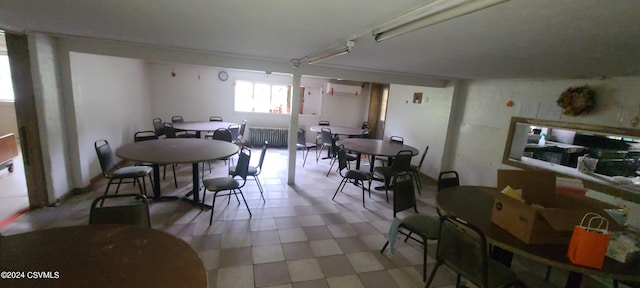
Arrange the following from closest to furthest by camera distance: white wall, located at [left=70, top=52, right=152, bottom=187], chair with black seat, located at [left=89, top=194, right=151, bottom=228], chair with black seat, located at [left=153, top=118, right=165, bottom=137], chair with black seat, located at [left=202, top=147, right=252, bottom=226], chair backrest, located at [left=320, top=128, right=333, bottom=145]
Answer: chair with black seat, located at [left=89, top=194, right=151, bottom=228], chair with black seat, located at [left=202, top=147, right=252, bottom=226], white wall, located at [left=70, top=52, right=152, bottom=187], chair with black seat, located at [left=153, top=118, right=165, bottom=137], chair backrest, located at [left=320, top=128, right=333, bottom=145]

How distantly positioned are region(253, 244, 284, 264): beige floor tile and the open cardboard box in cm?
197

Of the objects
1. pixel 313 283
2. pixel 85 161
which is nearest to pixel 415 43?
pixel 313 283

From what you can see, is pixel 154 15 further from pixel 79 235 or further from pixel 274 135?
pixel 274 135

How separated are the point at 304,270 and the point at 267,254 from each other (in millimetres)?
446

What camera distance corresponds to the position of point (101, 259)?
133 cm

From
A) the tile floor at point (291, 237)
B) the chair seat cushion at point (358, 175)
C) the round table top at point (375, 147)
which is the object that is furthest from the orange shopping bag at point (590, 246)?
the round table top at point (375, 147)

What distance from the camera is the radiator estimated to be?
768 cm

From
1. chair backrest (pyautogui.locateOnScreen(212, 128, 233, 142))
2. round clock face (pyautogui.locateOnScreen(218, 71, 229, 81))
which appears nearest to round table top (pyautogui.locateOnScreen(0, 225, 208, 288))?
→ chair backrest (pyautogui.locateOnScreen(212, 128, 233, 142))

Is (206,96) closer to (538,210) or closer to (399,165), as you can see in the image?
(399,165)

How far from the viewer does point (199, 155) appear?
336 cm

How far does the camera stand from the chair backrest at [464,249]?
1720 millimetres

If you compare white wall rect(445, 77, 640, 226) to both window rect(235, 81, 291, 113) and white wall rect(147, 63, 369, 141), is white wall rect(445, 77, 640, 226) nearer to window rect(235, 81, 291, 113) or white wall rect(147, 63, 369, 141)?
white wall rect(147, 63, 369, 141)

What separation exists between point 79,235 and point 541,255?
111 inches

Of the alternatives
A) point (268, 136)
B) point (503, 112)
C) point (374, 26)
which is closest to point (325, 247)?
point (374, 26)
